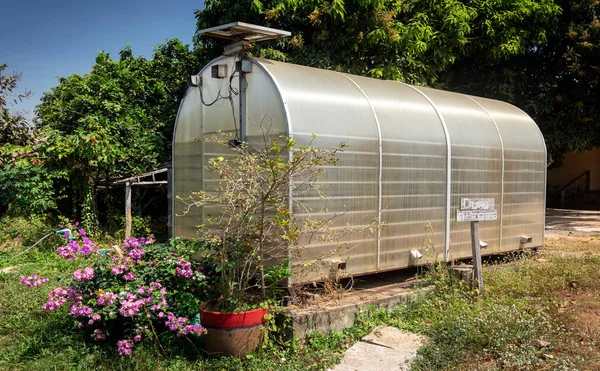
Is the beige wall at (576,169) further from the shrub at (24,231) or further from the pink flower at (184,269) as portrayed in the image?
the pink flower at (184,269)

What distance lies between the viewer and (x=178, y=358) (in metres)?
5.45

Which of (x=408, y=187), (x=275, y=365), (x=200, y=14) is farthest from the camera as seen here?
(x=200, y=14)

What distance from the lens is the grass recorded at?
5.21 metres

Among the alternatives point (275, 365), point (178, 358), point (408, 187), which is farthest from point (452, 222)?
point (178, 358)

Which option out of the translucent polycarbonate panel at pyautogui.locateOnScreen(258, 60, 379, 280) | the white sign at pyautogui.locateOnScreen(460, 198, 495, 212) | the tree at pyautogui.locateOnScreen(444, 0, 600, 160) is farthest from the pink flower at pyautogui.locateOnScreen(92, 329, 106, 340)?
the tree at pyautogui.locateOnScreen(444, 0, 600, 160)

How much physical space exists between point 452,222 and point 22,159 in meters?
9.25

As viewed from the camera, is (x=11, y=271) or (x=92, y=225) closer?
(x=11, y=271)

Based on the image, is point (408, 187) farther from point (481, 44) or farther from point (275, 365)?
point (481, 44)

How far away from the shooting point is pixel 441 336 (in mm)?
5746

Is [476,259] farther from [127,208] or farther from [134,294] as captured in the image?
Result: [127,208]

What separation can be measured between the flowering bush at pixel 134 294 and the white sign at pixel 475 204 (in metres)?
3.52

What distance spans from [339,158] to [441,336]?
8.06 ft

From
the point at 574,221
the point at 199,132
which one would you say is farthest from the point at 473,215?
the point at 574,221

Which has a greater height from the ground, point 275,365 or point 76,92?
point 76,92
